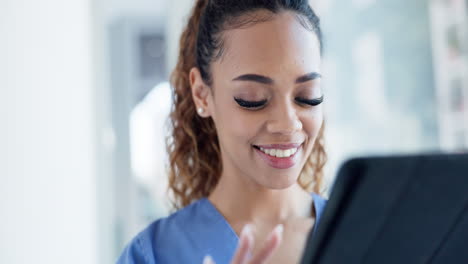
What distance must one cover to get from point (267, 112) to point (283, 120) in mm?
31

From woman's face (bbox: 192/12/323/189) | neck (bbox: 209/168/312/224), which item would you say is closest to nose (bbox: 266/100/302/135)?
woman's face (bbox: 192/12/323/189)

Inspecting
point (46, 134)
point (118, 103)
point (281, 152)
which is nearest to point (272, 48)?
point (281, 152)

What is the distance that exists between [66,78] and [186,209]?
3.49 ft

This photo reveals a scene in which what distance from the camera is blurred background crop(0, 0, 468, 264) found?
1708 mm

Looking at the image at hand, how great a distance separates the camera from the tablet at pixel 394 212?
0.53m

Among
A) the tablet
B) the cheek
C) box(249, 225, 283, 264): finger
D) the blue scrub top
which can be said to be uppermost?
the cheek

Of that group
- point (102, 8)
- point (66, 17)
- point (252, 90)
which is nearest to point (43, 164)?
point (66, 17)

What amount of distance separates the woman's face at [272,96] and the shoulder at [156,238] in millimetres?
179

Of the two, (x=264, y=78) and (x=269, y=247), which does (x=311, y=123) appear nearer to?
(x=264, y=78)

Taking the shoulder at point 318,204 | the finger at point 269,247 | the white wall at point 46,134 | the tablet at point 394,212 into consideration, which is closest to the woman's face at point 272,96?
the shoulder at point 318,204

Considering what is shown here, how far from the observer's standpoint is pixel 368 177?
535 mm

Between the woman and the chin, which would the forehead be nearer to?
the woman

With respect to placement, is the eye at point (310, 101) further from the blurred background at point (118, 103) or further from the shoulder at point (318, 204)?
the blurred background at point (118, 103)

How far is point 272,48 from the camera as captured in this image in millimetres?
980
